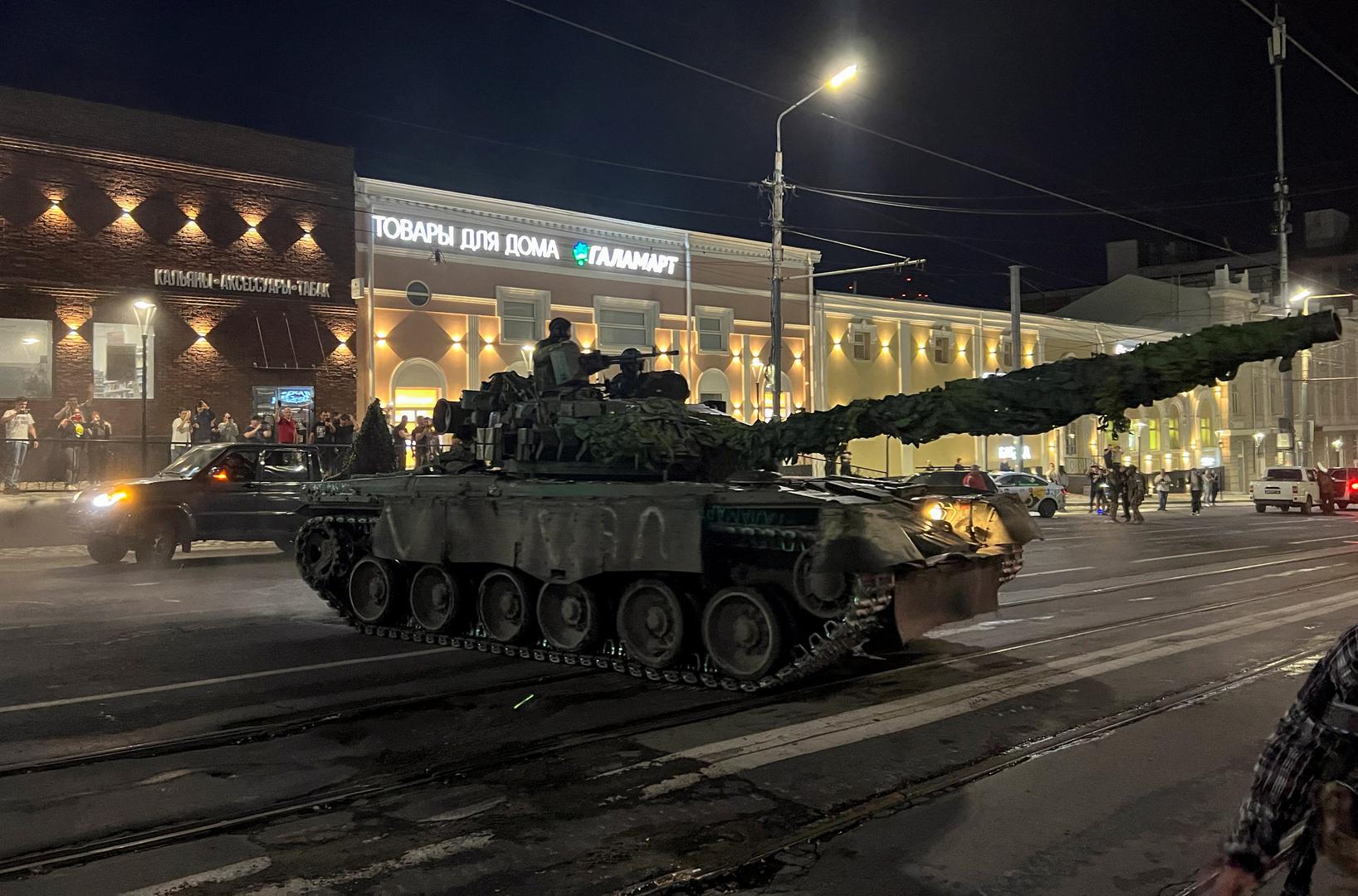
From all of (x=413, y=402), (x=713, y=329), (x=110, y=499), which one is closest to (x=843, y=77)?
(x=110, y=499)

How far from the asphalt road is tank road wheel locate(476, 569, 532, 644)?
0.35m

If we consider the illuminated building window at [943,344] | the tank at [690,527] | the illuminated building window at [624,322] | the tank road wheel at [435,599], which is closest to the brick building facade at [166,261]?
the illuminated building window at [624,322]

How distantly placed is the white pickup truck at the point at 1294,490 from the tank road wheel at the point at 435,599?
3104 centimetres

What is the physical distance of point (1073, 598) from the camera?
11.9 m

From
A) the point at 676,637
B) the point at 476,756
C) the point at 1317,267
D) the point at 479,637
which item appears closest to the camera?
the point at 476,756

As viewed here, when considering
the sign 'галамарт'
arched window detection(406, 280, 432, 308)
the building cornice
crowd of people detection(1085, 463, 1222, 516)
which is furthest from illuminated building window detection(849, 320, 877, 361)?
arched window detection(406, 280, 432, 308)

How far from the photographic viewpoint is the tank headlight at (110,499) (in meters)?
14.7

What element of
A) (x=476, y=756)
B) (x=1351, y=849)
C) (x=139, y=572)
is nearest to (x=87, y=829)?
(x=476, y=756)

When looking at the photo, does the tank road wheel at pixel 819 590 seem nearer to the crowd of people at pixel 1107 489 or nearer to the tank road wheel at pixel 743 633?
the tank road wheel at pixel 743 633

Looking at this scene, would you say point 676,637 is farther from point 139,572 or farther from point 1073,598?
point 139,572

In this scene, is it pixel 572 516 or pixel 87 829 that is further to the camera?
pixel 572 516

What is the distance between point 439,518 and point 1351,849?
840 centimetres

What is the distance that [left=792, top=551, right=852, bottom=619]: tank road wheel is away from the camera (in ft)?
23.5

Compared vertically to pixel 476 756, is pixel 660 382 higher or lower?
higher
